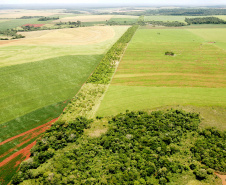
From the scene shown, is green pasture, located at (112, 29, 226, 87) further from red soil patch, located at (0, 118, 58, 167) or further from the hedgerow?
red soil patch, located at (0, 118, 58, 167)

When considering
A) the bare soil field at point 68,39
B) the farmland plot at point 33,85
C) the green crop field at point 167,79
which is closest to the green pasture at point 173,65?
the green crop field at point 167,79

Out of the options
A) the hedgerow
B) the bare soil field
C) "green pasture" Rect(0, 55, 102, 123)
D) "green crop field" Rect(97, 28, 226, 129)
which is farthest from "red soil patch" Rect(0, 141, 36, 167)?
the bare soil field

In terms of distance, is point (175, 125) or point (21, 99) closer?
point (175, 125)

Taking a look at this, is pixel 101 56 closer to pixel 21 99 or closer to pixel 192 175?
pixel 21 99

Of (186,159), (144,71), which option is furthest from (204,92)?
(186,159)

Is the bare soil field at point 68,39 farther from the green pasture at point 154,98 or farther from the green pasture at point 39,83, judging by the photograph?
the green pasture at point 154,98

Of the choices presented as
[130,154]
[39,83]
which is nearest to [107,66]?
[39,83]
